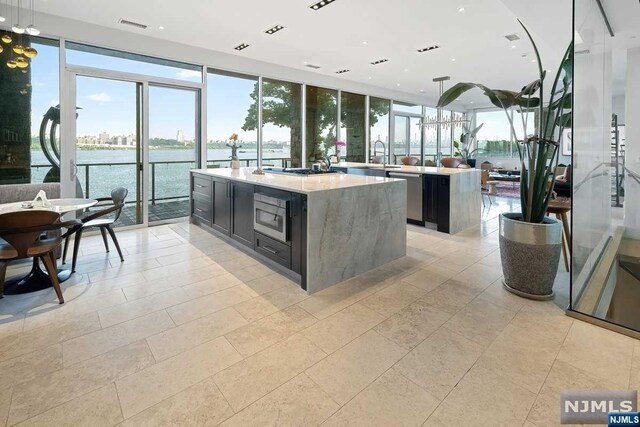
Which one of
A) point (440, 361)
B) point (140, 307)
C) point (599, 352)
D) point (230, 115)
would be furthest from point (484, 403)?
point (230, 115)

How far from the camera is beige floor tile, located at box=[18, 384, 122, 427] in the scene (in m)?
1.49

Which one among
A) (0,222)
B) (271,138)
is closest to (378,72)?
(271,138)

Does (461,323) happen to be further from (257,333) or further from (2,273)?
(2,273)

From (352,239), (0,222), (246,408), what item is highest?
(0,222)

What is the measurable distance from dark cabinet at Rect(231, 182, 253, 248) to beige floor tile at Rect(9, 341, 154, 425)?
76.6 inches

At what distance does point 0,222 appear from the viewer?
8.12 ft

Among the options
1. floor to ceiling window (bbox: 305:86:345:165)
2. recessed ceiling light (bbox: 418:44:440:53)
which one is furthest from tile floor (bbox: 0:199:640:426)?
floor to ceiling window (bbox: 305:86:345:165)

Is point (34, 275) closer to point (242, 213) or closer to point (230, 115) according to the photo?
point (242, 213)

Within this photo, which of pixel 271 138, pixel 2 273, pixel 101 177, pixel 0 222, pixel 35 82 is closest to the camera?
pixel 0 222

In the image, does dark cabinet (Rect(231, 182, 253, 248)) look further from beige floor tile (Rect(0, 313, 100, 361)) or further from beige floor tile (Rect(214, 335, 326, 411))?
beige floor tile (Rect(214, 335, 326, 411))

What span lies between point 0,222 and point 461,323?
11.4 feet

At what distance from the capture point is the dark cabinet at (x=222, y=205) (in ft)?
14.5

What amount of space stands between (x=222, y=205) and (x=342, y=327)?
287 centimetres

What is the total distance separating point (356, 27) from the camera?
5172 millimetres
